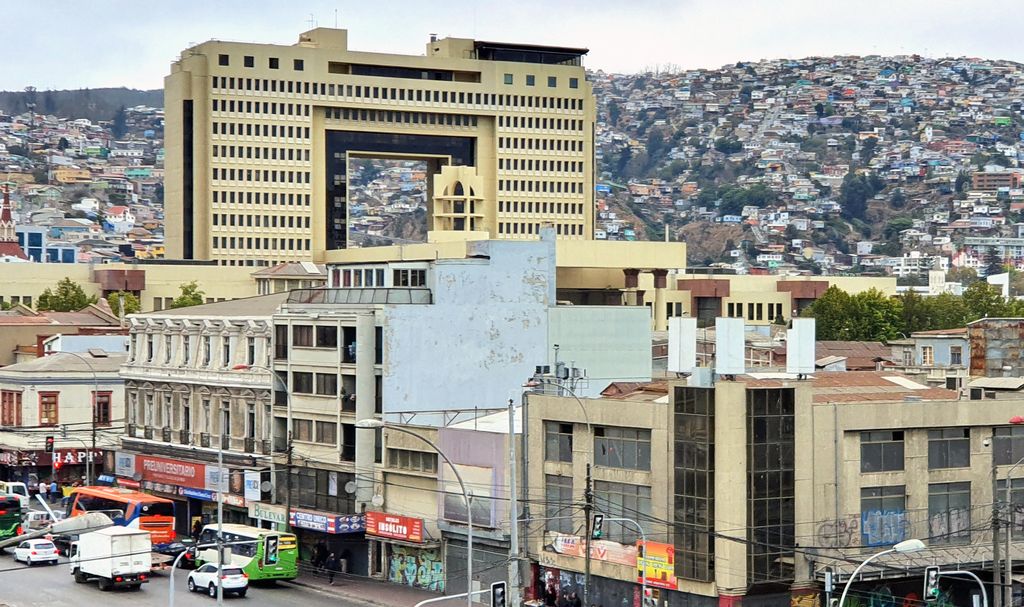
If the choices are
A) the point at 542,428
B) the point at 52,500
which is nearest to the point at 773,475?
the point at 542,428

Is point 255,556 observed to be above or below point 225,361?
below

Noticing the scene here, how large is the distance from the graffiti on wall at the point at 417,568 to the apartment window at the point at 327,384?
27.7 feet

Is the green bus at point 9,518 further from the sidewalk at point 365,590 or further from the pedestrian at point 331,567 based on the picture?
the pedestrian at point 331,567

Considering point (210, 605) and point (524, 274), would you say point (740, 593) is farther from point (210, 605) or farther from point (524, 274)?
point (524, 274)

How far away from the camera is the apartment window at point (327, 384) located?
85.6 metres

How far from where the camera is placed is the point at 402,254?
6639 inches

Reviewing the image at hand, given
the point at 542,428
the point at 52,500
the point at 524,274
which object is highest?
the point at 524,274

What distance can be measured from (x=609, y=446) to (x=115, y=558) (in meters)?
21.0

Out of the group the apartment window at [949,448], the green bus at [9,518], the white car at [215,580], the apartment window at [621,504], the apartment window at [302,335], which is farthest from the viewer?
the green bus at [9,518]

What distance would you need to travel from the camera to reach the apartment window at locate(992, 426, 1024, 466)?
6925 centimetres

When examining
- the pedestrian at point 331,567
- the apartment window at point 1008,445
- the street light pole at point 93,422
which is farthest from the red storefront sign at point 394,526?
the street light pole at point 93,422

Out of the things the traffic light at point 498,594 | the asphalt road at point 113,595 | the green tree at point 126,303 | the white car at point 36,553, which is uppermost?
the green tree at point 126,303

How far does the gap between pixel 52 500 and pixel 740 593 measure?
181ft

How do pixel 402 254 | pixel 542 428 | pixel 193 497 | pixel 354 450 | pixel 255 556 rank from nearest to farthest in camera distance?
pixel 542 428, pixel 255 556, pixel 354 450, pixel 193 497, pixel 402 254
